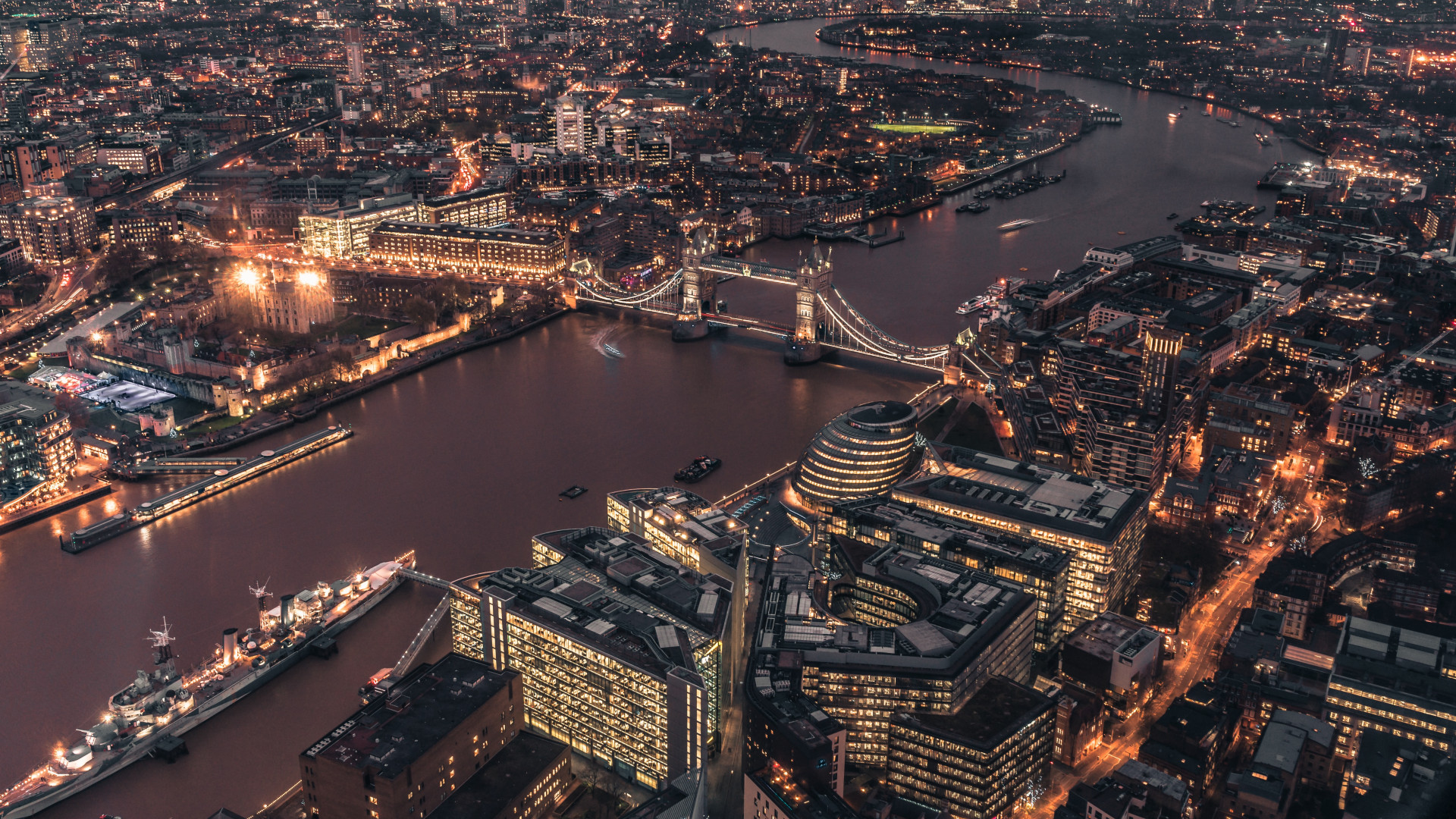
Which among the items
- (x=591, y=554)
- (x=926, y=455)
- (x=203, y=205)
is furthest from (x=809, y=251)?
(x=591, y=554)

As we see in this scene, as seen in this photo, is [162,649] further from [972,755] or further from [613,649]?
[972,755]

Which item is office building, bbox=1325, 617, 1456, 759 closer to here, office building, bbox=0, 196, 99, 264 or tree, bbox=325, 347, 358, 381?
tree, bbox=325, 347, 358, 381

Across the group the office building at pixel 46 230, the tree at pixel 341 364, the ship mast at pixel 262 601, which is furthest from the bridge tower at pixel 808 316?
the office building at pixel 46 230

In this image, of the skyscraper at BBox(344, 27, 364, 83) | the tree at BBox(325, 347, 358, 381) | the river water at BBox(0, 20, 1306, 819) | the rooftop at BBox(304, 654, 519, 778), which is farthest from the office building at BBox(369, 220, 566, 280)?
the skyscraper at BBox(344, 27, 364, 83)

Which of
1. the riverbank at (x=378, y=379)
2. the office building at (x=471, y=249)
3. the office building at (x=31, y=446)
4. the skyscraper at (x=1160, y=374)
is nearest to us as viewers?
the office building at (x=31, y=446)

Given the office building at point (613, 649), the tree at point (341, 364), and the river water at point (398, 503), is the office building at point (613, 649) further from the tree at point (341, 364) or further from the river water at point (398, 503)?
the tree at point (341, 364)

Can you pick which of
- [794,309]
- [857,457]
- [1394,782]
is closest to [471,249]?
[794,309]
